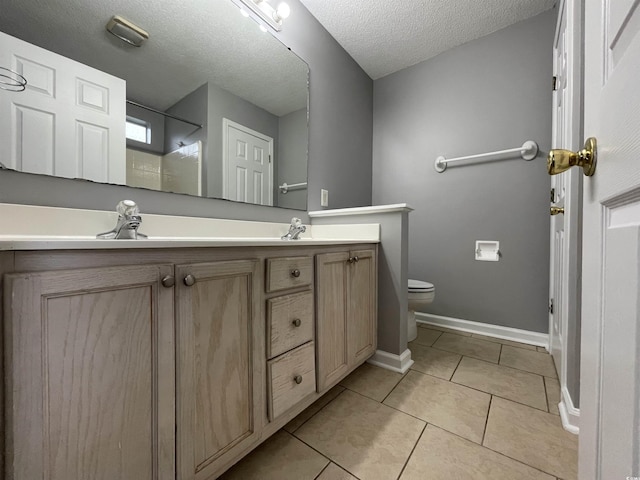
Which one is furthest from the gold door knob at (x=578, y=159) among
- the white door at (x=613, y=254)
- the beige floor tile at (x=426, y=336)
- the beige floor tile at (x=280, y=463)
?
the beige floor tile at (x=426, y=336)

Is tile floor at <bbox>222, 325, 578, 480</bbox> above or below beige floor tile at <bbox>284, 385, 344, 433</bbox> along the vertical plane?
above

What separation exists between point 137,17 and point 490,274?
2425 mm

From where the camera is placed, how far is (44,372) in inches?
17.8

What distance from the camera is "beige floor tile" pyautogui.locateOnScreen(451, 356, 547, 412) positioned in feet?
3.83

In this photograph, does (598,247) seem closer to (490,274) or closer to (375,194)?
(490,274)

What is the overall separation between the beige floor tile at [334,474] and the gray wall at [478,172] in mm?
1579

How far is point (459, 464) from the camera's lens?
0.82 metres

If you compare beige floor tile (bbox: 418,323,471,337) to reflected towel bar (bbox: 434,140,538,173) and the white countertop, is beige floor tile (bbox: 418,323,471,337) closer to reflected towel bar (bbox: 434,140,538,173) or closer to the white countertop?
the white countertop

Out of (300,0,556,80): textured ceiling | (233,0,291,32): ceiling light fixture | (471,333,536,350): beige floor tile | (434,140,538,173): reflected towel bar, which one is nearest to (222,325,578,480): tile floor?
(471,333,536,350): beige floor tile


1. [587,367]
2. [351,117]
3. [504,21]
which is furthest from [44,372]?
[504,21]

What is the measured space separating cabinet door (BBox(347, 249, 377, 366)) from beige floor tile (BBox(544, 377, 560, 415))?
781 mm

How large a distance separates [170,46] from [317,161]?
965mm

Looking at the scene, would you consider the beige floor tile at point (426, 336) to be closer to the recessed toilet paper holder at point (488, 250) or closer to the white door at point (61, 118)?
the recessed toilet paper holder at point (488, 250)

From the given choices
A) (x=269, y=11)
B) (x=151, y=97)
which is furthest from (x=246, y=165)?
(x=269, y=11)
